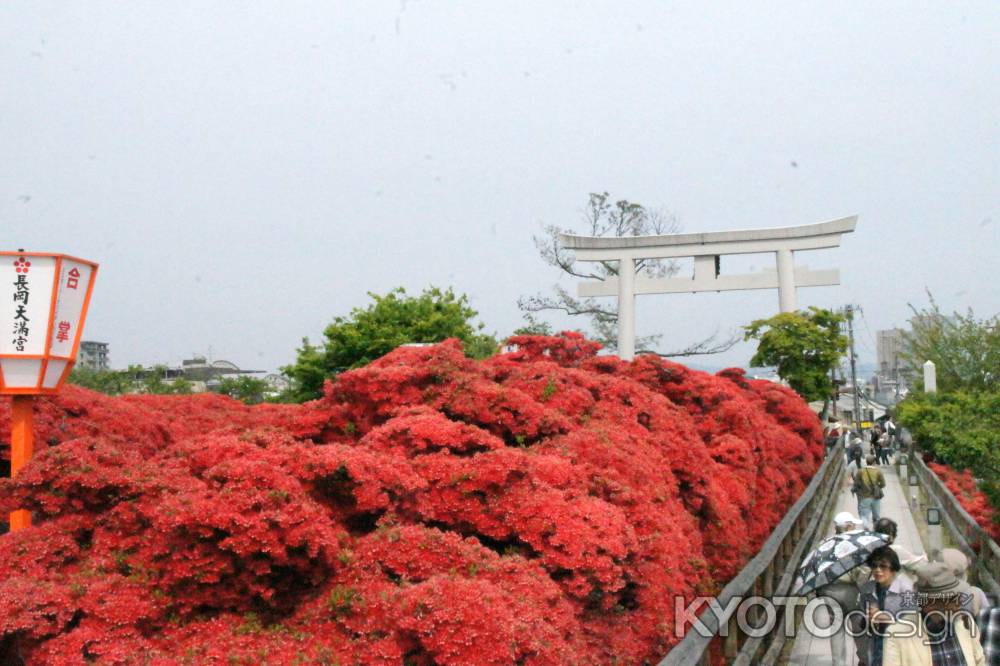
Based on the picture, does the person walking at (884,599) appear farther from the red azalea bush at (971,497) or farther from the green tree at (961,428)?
the green tree at (961,428)

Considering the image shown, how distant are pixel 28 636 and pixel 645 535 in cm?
302

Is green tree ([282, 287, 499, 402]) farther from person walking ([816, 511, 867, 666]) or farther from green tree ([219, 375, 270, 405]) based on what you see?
person walking ([816, 511, 867, 666])

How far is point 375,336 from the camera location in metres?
24.4

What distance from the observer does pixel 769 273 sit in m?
26.8

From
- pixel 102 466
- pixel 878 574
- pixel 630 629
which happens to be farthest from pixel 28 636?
pixel 878 574

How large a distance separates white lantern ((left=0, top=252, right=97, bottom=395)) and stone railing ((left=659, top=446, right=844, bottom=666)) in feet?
15.0

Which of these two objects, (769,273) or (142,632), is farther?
(769,273)

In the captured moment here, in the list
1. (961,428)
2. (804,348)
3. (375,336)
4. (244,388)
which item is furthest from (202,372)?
(961,428)

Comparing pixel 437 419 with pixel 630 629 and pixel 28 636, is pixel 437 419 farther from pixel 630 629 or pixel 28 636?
pixel 28 636

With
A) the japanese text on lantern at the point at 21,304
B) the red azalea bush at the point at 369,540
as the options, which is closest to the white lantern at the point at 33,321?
the japanese text on lantern at the point at 21,304

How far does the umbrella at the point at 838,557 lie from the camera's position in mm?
5559

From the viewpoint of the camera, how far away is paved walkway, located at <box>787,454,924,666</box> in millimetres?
6520

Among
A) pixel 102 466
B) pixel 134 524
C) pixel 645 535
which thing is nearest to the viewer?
pixel 134 524

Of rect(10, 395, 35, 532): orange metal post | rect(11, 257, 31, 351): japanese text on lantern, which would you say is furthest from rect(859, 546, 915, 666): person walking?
rect(11, 257, 31, 351): japanese text on lantern
